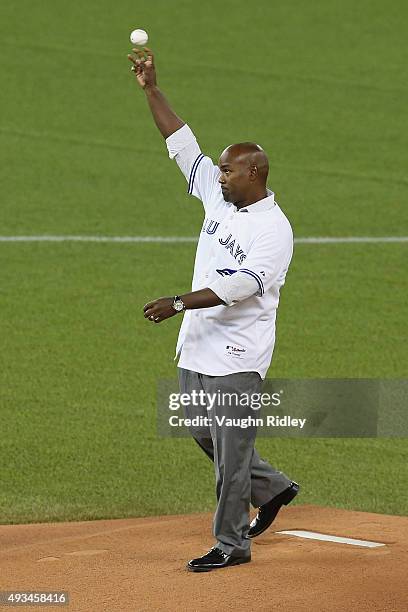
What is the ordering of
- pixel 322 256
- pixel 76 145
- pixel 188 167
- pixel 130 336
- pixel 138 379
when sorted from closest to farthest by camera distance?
pixel 188 167, pixel 138 379, pixel 130 336, pixel 322 256, pixel 76 145

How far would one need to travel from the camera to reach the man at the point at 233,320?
621cm

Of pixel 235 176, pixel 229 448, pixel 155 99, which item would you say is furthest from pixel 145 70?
pixel 229 448

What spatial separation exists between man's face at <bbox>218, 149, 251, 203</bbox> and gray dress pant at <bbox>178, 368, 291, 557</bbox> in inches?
31.5

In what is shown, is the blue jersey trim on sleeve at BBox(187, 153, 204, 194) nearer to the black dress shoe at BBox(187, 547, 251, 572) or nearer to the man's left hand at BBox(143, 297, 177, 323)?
the man's left hand at BBox(143, 297, 177, 323)

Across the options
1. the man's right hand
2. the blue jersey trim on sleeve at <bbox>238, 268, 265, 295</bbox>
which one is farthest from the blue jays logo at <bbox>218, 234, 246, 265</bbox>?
the man's right hand

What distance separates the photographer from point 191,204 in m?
15.7

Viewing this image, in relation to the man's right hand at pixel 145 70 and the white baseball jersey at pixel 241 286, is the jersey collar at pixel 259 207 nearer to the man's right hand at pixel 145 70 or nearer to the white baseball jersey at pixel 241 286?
the white baseball jersey at pixel 241 286

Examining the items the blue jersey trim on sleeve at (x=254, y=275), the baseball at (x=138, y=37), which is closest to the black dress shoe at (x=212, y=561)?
the blue jersey trim on sleeve at (x=254, y=275)

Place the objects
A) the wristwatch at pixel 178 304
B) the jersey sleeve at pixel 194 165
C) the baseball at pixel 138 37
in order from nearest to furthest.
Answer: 1. the wristwatch at pixel 178 304
2. the jersey sleeve at pixel 194 165
3. the baseball at pixel 138 37

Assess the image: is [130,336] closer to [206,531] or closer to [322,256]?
[322,256]

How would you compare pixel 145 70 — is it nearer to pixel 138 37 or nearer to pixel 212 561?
pixel 138 37

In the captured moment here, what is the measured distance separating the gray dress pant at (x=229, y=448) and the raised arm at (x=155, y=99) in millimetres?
1239

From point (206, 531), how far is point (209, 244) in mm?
1642

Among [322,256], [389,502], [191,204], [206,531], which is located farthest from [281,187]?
[206,531]
